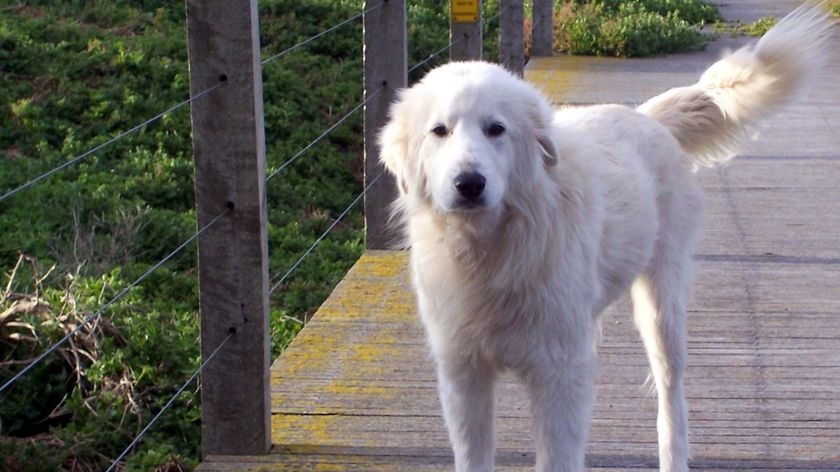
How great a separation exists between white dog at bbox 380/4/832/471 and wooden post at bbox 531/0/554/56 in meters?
10.4

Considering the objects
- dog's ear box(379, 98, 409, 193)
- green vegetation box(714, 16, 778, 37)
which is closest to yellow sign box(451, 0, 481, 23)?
dog's ear box(379, 98, 409, 193)

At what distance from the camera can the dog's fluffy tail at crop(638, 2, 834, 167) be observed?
502 cm

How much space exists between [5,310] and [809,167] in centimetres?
569

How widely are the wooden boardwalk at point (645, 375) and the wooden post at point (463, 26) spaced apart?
178cm

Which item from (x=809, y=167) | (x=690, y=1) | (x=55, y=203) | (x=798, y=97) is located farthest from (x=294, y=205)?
(x=690, y=1)

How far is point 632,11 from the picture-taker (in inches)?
670

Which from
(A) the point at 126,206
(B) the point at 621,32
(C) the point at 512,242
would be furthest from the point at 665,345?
(B) the point at 621,32

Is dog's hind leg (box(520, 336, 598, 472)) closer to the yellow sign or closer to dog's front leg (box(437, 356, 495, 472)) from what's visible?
dog's front leg (box(437, 356, 495, 472))

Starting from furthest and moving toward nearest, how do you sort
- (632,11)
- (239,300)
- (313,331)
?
1. (632,11)
2. (313,331)
3. (239,300)

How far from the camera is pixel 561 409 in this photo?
377 cm

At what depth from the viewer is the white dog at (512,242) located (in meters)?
3.64

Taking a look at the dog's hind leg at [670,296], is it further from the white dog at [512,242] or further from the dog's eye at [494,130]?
the dog's eye at [494,130]

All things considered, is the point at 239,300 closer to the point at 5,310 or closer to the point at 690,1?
the point at 5,310

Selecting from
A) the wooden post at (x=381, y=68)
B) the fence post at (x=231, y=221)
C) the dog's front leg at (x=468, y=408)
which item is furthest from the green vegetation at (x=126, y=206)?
the dog's front leg at (x=468, y=408)
